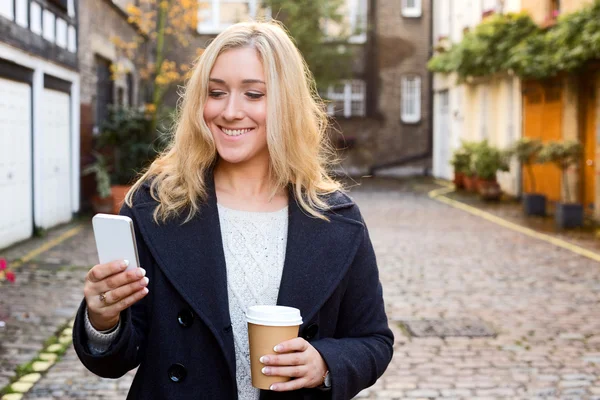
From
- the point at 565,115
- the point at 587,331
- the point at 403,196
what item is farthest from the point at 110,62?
the point at 587,331

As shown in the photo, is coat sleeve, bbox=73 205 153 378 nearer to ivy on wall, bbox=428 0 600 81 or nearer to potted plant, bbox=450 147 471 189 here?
ivy on wall, bbox=428 0 600 81

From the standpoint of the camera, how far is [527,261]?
11352mm

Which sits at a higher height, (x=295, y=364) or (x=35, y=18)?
(x=35, y=18)

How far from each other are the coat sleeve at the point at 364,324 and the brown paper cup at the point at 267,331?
0.91 feet

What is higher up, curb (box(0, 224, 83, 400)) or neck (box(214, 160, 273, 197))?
neck (box(214, 160, 273, 197))

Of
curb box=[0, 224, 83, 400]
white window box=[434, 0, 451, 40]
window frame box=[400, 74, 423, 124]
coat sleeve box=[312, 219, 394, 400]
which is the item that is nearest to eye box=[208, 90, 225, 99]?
coat sleeve box=[312, 219, 394, 400]

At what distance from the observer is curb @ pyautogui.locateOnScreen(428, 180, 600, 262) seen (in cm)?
1231

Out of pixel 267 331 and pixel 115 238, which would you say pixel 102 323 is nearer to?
pixel 115 238

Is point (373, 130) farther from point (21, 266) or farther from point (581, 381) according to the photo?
point (581, 381)

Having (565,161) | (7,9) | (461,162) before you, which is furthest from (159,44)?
(461,162)

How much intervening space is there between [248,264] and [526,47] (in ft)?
53.0

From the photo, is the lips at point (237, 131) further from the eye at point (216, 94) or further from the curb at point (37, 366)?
the curb at point (37, 366)

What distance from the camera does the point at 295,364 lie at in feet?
6.90

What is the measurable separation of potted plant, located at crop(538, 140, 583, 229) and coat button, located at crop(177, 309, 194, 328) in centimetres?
1393
